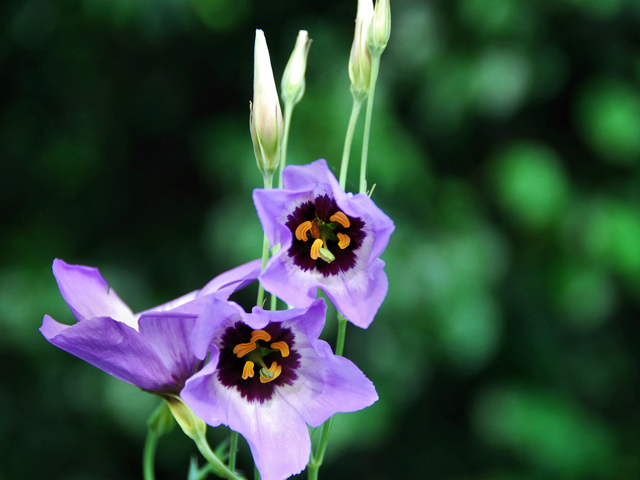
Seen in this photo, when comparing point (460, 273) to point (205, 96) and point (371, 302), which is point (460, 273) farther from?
point (371, 302)

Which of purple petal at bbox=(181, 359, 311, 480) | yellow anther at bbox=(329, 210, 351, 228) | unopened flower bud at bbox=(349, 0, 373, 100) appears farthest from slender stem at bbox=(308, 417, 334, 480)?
unopened flower bud at bbox=(349, 0, 373, 100)

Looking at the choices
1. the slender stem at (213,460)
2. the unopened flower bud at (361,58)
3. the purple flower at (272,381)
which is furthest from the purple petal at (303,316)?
the unopened flower bud at (361,58)

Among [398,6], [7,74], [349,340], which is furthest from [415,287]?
[7,74]

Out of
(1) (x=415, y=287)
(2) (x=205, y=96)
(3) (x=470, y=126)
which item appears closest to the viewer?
(1) (x=415, y=287)

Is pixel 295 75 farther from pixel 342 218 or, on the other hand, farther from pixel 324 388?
pixel 324 388

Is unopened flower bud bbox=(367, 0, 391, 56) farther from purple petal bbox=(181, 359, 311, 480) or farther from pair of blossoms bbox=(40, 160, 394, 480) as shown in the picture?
purple petal bbox=(181, 359, 311, 480)

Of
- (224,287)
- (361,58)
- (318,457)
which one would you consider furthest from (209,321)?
(361,58)

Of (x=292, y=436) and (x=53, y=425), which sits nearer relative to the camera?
(x=292, y=436)

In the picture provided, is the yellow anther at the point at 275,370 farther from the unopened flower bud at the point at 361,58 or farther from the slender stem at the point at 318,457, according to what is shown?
the unopened flower bud at the point at 361,58
